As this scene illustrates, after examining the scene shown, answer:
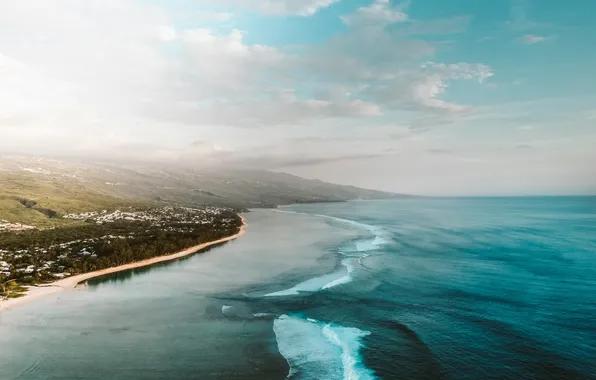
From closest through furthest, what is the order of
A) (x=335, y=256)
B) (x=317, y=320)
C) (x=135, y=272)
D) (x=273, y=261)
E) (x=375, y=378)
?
(x=375, y=378), (x=317, y=320), (x=135, y=272), (x=273, y=261), (x=335, y=256)

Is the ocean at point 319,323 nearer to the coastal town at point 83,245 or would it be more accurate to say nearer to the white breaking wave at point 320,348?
the white breaking wave at point 320,348

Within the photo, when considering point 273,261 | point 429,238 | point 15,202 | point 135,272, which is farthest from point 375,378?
point 15,202

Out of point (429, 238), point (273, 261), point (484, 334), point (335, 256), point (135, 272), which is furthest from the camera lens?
point (429, 238)

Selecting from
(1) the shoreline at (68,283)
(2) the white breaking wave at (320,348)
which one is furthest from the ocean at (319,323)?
(1) the shoreline at (68,283)

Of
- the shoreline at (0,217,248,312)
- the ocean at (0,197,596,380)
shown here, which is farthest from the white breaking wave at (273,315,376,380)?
the shoreline at (0,217,248,312)

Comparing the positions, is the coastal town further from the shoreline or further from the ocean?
the ocean

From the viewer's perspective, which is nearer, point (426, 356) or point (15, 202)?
point (426, 356)

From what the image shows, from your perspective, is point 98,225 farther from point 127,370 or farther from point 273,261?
point 127,370

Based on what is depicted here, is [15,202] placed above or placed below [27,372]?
above
